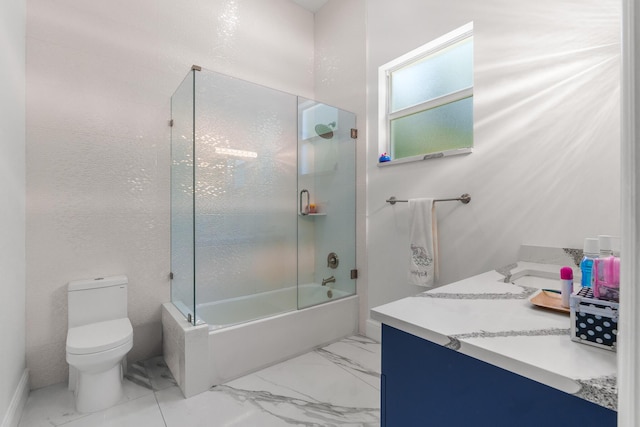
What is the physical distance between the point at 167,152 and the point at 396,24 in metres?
2.09

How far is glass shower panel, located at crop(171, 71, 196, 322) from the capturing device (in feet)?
7.13

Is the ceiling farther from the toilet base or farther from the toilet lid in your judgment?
the toilet base

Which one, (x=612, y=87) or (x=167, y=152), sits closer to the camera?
(x=612, y=87)

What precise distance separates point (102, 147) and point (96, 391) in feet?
5.07

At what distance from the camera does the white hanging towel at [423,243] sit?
206cm

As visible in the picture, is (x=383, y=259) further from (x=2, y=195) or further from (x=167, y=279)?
(x=2, y=195)

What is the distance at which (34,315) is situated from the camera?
75.1 inches

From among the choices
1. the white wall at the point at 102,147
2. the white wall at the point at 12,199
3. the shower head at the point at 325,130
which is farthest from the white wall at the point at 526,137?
the white wall at the point at 12,199

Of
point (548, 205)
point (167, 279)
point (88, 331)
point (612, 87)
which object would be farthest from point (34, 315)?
point (612, 87)

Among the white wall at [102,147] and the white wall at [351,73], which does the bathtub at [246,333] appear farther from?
the white wall at [102,147]

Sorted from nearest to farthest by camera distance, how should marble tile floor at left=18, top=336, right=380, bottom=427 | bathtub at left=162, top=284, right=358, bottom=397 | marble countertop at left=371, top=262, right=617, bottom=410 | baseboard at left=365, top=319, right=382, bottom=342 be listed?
1. marble countertop at left=371, top=262, right=617, bottom=410
2. marble tile floor at left=18, top=336, right=380, bottom=427
3. bathtub at left=162, top=284, right=358, bottom=397
4. baseboard at left=365, top=319, right=382, bottom=342

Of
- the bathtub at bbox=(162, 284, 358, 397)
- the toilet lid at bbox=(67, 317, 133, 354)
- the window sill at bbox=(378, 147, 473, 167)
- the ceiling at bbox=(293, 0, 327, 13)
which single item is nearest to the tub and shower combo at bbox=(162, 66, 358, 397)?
the bathtub at bbox=(162, 284, 358, 397)

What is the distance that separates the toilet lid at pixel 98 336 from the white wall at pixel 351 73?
1.80 metres

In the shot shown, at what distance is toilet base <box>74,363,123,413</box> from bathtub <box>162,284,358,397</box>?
0.34 metres
